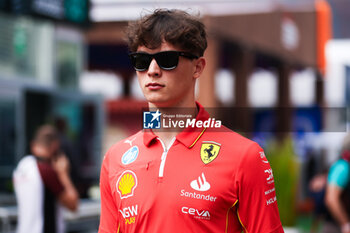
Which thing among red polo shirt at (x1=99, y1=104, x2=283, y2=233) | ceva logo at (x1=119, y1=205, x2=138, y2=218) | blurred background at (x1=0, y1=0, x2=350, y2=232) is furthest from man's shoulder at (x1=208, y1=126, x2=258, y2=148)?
blurred background at (x1=0, y1=0, x2=350, y2=232)

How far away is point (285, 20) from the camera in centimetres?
1888

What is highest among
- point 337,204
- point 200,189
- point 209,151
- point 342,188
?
point 209,151

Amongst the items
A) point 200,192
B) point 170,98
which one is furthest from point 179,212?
point 170,98

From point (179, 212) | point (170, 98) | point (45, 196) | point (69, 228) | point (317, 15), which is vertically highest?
point (317, 15)

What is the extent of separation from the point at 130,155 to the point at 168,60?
415 millimetres

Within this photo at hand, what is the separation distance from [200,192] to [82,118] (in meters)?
12.9

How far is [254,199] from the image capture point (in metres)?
2.31

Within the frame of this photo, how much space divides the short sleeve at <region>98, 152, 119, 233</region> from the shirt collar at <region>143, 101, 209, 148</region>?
0.21 m

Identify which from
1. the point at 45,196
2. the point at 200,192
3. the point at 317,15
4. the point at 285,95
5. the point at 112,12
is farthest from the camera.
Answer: the point at 285,95

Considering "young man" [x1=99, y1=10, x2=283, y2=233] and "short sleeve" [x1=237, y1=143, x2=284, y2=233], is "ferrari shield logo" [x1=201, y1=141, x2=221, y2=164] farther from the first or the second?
"short sleeve" [x1=237, y1=143, x2=284, y2=233]

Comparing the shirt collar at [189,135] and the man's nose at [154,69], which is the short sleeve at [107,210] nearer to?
the shirt collar at [189,135]

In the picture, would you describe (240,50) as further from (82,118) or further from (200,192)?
(200,192)

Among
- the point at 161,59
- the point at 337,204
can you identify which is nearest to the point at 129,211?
the point at 161,59

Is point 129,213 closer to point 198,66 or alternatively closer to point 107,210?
point 107,210
